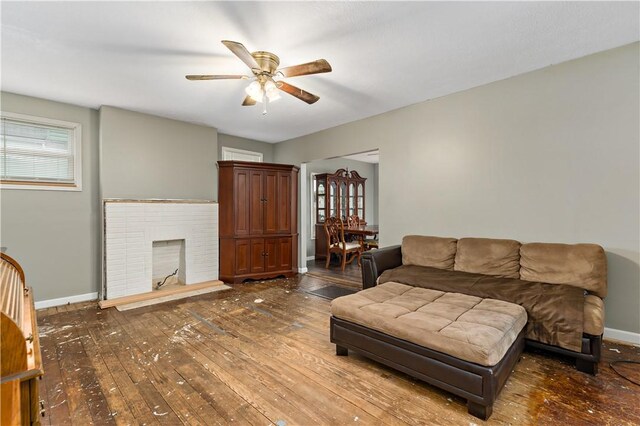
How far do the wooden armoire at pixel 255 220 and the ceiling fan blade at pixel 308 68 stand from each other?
8.56ft

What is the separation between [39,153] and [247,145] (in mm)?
3007

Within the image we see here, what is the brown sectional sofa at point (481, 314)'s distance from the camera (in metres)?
1.69

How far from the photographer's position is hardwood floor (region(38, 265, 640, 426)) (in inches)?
65.1

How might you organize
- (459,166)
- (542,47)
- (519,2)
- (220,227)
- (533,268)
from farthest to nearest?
(220,227)
(459,166)
(533,268)
(542,47)
(519,2)

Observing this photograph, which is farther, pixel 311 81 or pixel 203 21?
pixel 311 81

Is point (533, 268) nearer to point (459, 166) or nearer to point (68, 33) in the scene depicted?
point (459, 166)

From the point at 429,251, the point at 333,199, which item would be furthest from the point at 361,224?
the point at 429,251

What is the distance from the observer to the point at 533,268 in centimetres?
269

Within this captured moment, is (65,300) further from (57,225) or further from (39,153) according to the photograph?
(39,153)

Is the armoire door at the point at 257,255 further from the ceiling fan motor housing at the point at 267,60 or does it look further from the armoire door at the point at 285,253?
the ceiling fan motor housing at the point at 267,60

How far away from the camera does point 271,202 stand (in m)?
5.00

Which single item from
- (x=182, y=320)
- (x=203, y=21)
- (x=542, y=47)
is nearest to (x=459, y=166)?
(x=542, y=47)

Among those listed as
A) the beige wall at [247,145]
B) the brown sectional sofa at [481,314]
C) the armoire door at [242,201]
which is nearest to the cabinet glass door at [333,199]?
the beige wall at [247,145]

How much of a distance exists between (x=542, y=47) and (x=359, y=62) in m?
1.58
